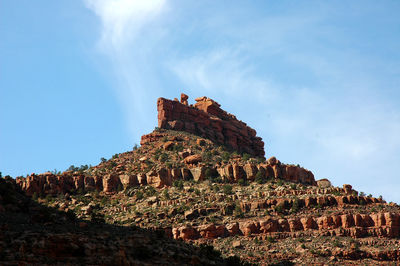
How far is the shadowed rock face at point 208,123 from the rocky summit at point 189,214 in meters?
9.04

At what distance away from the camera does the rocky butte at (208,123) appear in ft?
454

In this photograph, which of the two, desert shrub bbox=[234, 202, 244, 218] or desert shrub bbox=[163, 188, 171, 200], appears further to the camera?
desert shrub bbox=[163, 188, 171, 200]

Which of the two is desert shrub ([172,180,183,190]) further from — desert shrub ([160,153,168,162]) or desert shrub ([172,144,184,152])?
desert shrub ([172,144,184,152])

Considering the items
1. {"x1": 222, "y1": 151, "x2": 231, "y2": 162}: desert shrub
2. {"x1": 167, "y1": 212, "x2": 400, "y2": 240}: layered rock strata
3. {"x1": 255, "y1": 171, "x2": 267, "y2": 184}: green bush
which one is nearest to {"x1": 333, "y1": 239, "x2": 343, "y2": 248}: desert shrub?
{"x1": 167, "y1": 212, "x2": 400, "y2": 240}: layered rock strata

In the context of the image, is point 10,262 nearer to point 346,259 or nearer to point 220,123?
point 346,259

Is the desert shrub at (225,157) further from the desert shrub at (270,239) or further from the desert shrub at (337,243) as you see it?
the desert shrub at (337,243)

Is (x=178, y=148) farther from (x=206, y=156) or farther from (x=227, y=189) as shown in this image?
(x=227, y=189)

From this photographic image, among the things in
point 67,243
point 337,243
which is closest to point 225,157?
point 337,243

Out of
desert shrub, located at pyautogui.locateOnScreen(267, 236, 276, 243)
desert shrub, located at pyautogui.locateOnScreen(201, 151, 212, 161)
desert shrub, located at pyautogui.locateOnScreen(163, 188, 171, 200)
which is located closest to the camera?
desert shrub, located at pyautogui.locateOnScreen(267, 236, 276, 243)

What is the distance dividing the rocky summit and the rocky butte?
9.17 meters

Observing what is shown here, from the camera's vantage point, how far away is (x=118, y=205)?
94.9m

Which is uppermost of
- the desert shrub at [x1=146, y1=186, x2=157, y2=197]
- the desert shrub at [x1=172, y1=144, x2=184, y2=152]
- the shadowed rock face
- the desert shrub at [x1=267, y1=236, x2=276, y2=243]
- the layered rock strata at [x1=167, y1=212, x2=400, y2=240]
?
the shadowed rock face

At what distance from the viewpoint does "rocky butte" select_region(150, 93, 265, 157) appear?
13838 cm

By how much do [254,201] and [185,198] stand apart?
12381 millimetres
